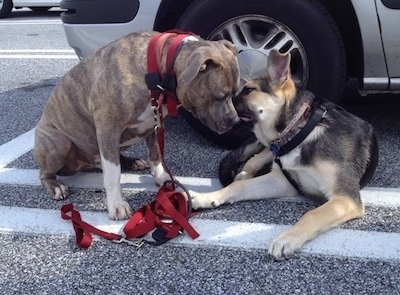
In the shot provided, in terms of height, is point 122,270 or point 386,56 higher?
point 386,56

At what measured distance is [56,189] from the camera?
10.8ft

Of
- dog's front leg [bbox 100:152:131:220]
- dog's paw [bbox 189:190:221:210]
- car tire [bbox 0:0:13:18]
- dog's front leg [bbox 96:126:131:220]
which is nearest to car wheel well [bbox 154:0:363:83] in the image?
dog's front leg [bbox 96:126:131:220]

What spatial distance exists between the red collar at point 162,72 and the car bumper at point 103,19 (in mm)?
819

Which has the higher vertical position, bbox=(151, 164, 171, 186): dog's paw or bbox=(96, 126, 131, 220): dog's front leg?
bbox=(96, 126, 131, 220): dog's front leg

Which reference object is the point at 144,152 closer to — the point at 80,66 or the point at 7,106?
the point at 80,66

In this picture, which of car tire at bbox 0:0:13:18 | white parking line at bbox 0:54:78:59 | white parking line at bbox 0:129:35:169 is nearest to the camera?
white parking line at bbox 0:129:35:169

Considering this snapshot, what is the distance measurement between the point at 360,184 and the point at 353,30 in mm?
1110

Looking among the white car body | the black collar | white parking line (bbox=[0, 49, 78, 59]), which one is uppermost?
the black collar

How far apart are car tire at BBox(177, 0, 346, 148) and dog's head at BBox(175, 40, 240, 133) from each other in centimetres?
62

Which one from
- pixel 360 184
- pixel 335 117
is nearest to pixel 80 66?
pixel 335 117

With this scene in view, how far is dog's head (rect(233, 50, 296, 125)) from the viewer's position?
122 inches

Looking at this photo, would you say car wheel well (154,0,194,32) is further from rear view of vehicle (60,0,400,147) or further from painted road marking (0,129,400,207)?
painted road marking (0,129,400,207)

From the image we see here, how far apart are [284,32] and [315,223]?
1436mm

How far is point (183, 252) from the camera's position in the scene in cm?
263
